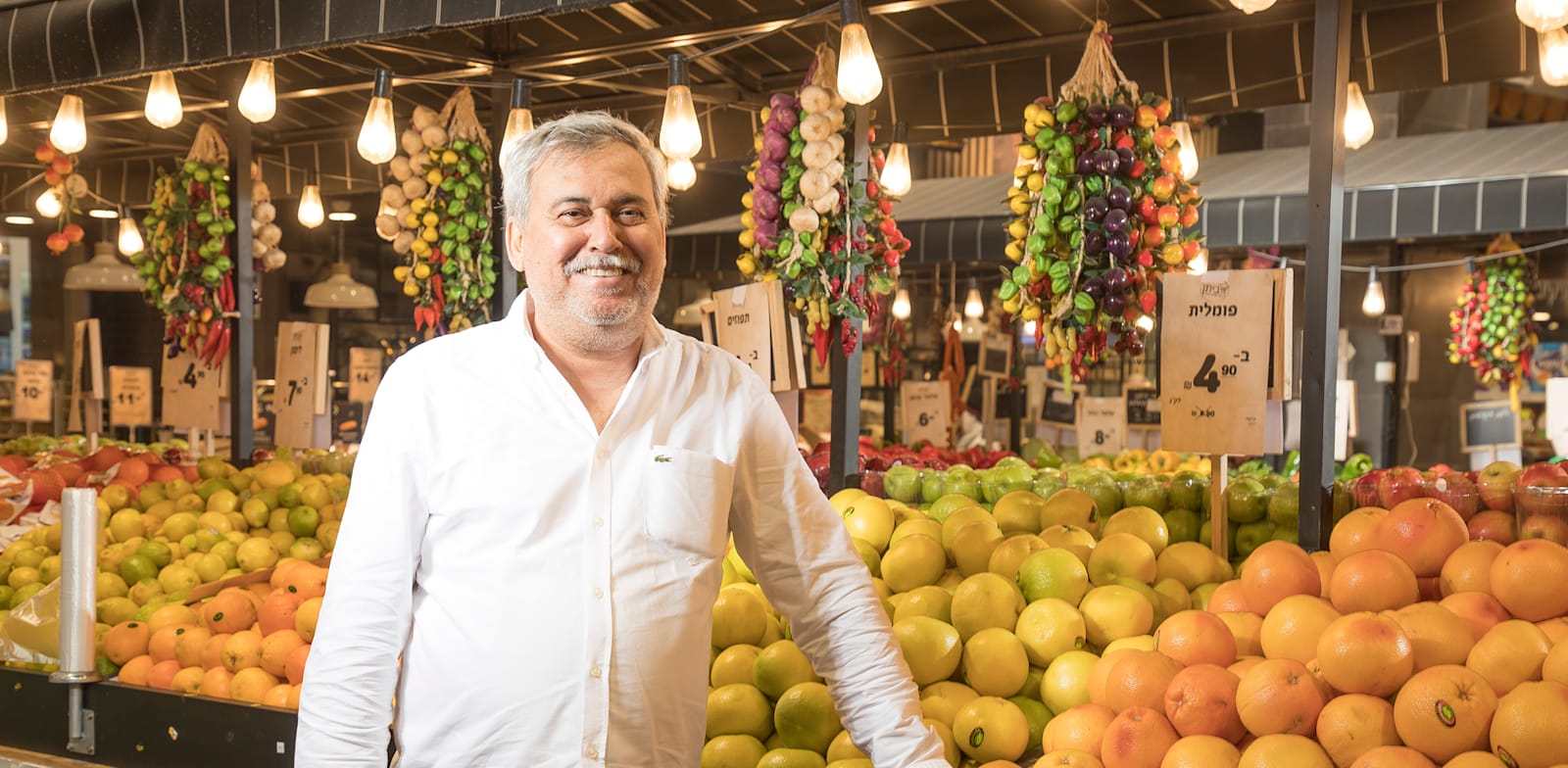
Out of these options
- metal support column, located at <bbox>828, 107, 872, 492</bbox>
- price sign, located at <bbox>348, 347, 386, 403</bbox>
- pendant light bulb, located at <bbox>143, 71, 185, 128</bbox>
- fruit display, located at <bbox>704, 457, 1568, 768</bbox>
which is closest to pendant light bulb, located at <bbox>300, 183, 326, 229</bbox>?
price sign, located at <bbox>348, 347, 386, 403</bbox>

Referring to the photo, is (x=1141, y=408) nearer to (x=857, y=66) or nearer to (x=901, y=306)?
(x=901, y=306)

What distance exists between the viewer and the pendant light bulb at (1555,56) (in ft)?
11.6

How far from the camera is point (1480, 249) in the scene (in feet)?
32.9

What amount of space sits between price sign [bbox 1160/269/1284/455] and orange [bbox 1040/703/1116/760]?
104 centimetres

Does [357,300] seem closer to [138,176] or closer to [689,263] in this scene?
[138,176]

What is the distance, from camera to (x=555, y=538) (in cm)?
169

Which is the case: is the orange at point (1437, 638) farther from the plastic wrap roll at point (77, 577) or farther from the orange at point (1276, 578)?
the plastic wrap roll at point (77, 577)

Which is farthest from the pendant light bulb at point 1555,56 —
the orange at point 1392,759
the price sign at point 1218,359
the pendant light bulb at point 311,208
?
the pendant light bulb at point 311,208

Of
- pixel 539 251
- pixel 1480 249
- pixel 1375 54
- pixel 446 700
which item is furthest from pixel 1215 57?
pixel 1480 249

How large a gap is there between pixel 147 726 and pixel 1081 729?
7.49ft

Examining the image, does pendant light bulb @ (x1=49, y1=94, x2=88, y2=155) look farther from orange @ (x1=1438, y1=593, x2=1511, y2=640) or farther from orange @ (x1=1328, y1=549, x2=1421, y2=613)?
orange @ (x1=1438, y1=593, x2=1511, y2=640)

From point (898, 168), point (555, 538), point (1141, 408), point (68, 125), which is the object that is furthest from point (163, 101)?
point (1141, 408)

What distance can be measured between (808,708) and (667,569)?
664 millimetres

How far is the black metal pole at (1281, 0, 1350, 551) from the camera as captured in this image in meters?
2.84
